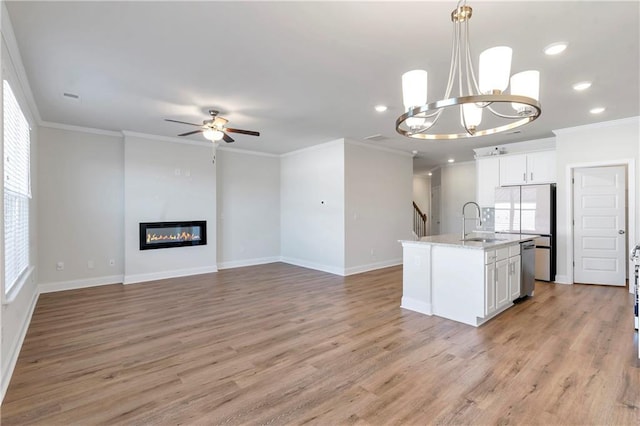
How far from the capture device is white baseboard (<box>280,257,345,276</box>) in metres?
6.51

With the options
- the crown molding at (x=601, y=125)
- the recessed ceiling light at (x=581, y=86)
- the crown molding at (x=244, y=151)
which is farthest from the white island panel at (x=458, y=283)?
the crown molding at (x=244, y=151)

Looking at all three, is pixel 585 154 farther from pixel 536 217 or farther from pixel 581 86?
pixel 581 86

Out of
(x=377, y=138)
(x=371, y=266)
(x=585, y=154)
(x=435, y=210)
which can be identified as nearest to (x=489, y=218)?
(x=585, y=154)

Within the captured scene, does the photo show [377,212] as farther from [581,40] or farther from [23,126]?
[23,126]

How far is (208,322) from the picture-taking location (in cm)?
379

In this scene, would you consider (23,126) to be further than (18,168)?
Yes

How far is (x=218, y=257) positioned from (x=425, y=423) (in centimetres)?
594

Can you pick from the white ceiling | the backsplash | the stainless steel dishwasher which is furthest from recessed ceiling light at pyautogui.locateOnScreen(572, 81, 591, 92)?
the backsplash

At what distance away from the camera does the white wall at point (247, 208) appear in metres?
7.23

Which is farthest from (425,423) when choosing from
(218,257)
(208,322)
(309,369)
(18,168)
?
(218,257)

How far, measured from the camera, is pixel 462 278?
3.75 metres

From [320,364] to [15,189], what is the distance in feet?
11.2

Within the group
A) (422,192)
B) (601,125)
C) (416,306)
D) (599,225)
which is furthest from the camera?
(422,192)

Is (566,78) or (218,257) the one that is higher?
(566,78)
